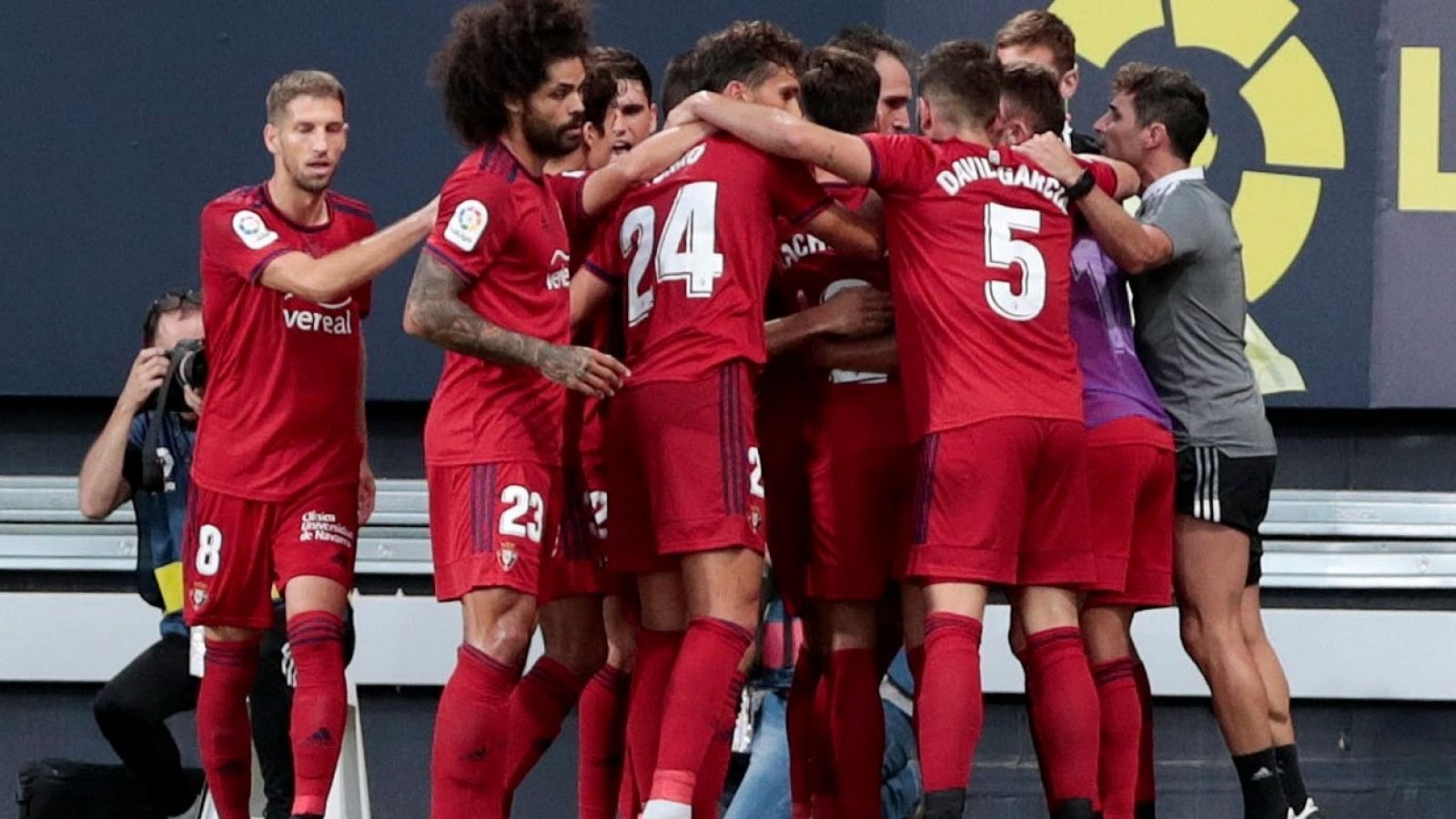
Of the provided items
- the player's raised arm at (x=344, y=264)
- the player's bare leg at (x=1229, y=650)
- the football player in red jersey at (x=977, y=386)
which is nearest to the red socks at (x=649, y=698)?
the football player in red jersey at (x=977, y=386)

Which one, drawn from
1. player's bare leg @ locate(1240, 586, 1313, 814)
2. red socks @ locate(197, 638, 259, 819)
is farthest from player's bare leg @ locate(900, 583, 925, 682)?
red socks @ locate(197, 638, 259, 819)

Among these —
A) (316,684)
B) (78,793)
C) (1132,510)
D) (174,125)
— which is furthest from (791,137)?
(78,793)

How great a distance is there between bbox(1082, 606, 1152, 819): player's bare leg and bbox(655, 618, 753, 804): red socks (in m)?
1.02

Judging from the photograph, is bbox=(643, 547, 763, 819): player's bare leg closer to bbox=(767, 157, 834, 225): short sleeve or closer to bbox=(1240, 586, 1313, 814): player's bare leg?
bbox=(767, 157, 834, 225): short sleeve

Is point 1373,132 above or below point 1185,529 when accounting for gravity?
above

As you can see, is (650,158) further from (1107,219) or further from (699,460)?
(1107,219)

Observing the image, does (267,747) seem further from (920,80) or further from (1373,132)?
(1373,132)

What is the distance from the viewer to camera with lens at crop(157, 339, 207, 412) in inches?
264

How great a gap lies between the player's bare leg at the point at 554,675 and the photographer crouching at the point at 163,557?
31.2 inches

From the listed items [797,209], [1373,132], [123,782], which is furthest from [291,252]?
[1373,132]

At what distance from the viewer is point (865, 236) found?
5.81m

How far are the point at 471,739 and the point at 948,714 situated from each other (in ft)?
3.64

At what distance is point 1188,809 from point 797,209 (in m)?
3.09

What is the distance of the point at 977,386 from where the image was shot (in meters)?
5.62
